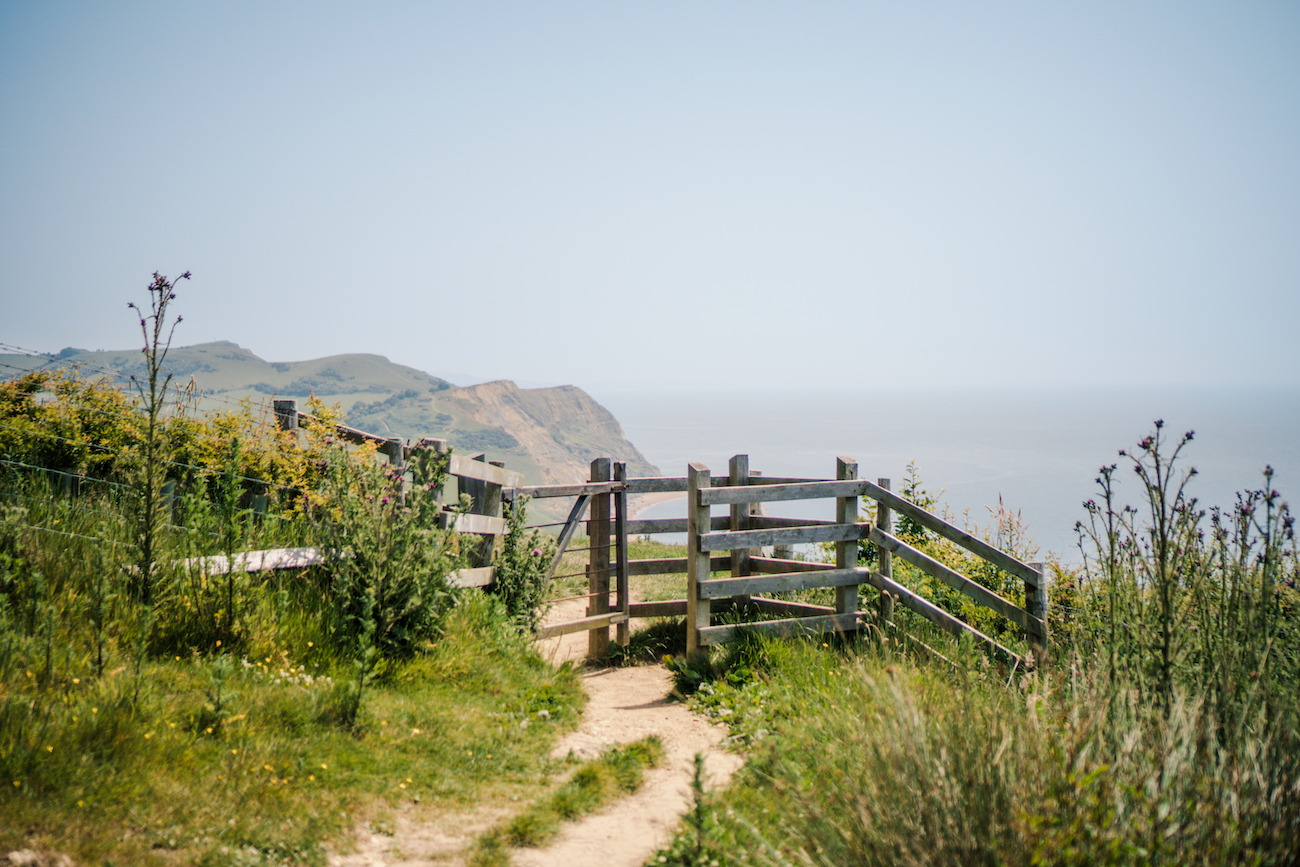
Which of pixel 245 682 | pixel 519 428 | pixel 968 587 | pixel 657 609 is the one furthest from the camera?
pixel 519 428

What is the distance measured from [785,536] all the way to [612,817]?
3.48 m

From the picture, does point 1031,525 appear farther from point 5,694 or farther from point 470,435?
point 470,435

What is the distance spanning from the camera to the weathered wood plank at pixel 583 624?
23.2 feet

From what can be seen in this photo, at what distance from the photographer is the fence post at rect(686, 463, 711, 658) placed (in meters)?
6.86

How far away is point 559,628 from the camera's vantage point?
23.5 feet

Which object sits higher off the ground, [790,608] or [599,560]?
[599,560]

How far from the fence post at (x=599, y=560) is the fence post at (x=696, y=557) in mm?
1297

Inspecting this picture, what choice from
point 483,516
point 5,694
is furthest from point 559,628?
point 5,694

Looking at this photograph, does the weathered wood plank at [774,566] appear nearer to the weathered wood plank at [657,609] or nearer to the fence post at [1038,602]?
the weathered wood plank at [657,609]

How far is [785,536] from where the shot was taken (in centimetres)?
689

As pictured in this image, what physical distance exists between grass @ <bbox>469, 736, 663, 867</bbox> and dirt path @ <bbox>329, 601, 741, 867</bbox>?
2.5 inches

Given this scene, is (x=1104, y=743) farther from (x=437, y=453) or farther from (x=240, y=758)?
(x=437, y=453)

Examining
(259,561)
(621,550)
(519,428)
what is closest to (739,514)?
(621,550)

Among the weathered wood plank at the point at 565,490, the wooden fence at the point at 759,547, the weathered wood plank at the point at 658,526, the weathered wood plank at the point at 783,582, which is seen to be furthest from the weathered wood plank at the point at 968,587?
the weathered wood plank at the point at 565,490
